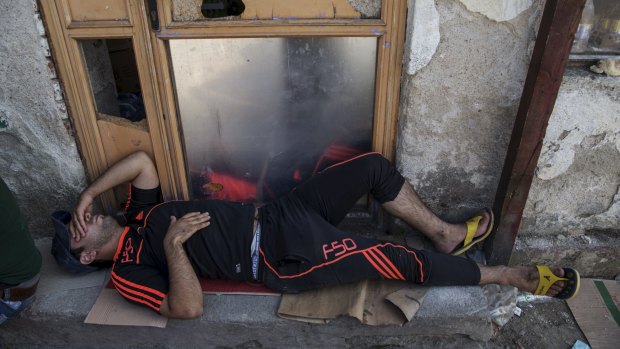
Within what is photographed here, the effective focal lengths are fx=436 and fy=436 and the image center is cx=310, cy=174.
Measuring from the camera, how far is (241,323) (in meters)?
2.36

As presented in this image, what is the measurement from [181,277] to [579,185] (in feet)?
7.81

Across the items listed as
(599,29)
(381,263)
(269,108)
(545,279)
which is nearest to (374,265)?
(381,263)

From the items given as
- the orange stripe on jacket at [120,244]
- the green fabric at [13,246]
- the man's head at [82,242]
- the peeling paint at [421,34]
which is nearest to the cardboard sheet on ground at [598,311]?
the peeling paint at [421,34]

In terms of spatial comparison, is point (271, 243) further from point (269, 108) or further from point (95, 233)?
point (95, 233)

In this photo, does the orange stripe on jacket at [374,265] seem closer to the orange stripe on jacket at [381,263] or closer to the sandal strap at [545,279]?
the orange stripe on jacket at [381,263]

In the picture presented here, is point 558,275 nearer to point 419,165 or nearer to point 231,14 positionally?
point 419,165

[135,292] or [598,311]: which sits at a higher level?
[135,292]

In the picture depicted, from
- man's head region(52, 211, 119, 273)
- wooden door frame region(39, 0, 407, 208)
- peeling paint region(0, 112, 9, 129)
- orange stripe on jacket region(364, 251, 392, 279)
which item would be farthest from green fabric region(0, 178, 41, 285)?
orange stripe on jacket region(364, 251, 392, 279)

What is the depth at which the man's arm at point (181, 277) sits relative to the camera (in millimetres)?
2203

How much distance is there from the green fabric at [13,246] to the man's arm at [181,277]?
697 mm

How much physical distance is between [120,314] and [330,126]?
159cm

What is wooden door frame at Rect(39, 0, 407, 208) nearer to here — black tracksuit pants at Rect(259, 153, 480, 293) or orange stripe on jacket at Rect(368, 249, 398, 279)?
black tracksuit pants at Rect(259, 153, 480, 293)

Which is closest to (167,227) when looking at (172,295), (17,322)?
(172,295)

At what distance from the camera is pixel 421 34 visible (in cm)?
227
